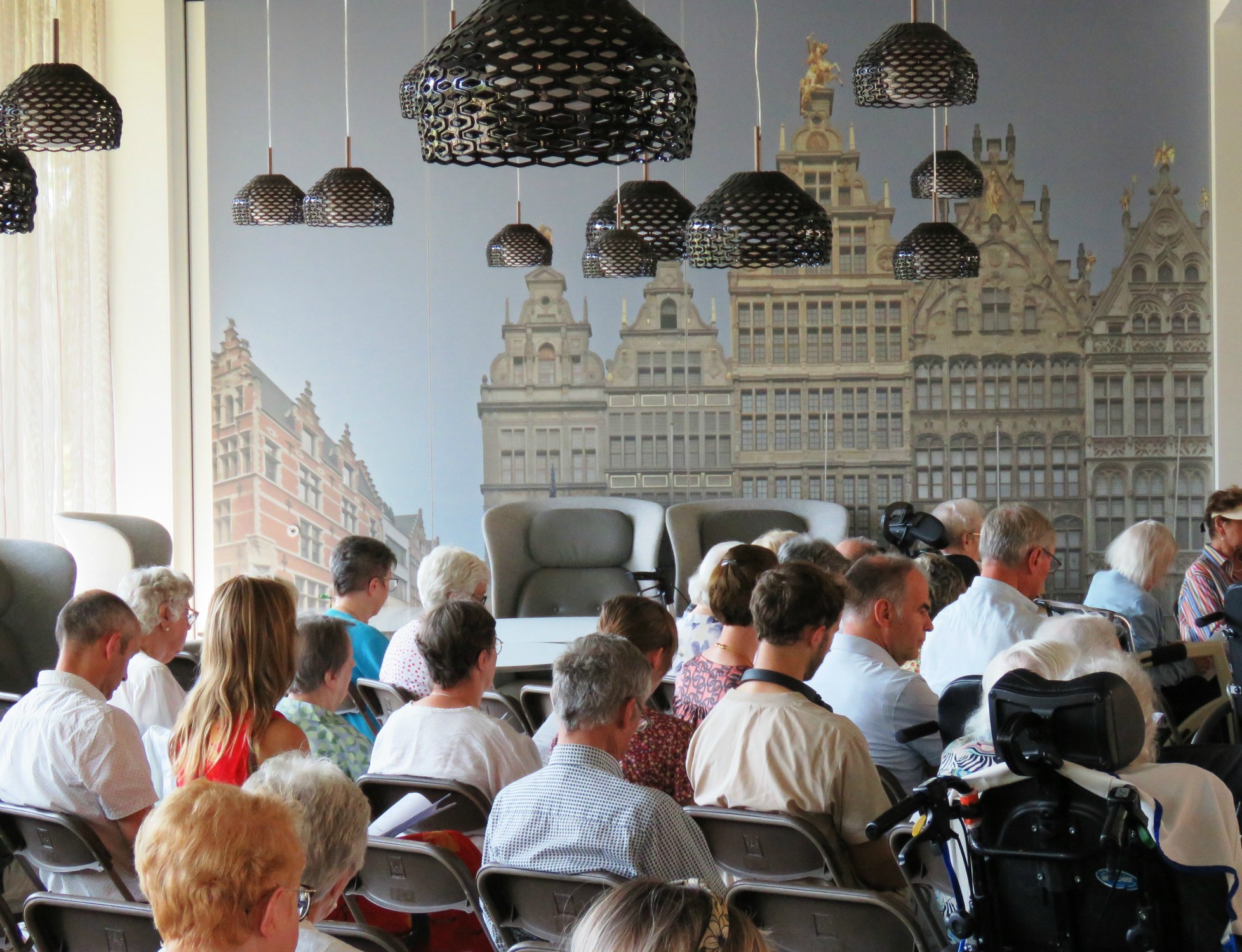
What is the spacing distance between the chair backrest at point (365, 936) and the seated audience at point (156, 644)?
1.87 m

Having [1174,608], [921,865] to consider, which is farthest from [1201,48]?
[921,865]

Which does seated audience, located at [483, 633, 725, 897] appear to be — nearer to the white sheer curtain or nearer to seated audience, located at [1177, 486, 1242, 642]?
seated audience, located at [1177, 486, 1242, 642]

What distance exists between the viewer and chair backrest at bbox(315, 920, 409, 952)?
1.85 metres

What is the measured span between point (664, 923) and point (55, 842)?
2.01m

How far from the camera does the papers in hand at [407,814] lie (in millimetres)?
2629

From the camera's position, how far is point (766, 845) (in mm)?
2512

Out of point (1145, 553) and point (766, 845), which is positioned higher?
point (1145, 553)

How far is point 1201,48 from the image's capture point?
319 inches

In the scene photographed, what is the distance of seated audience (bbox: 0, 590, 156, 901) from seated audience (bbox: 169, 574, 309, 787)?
0.74 ft

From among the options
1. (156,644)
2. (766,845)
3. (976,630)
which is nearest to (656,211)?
(976,630)

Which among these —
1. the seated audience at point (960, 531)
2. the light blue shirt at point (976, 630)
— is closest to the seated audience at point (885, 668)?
the light blue shirt at point (976, 630)

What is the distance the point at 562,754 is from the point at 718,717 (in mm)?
537

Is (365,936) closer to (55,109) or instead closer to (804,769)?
(804,769)

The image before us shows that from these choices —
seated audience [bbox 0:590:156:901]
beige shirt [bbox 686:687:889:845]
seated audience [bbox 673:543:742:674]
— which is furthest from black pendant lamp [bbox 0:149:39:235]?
beige shirt [bbox 686:687:889:845]
